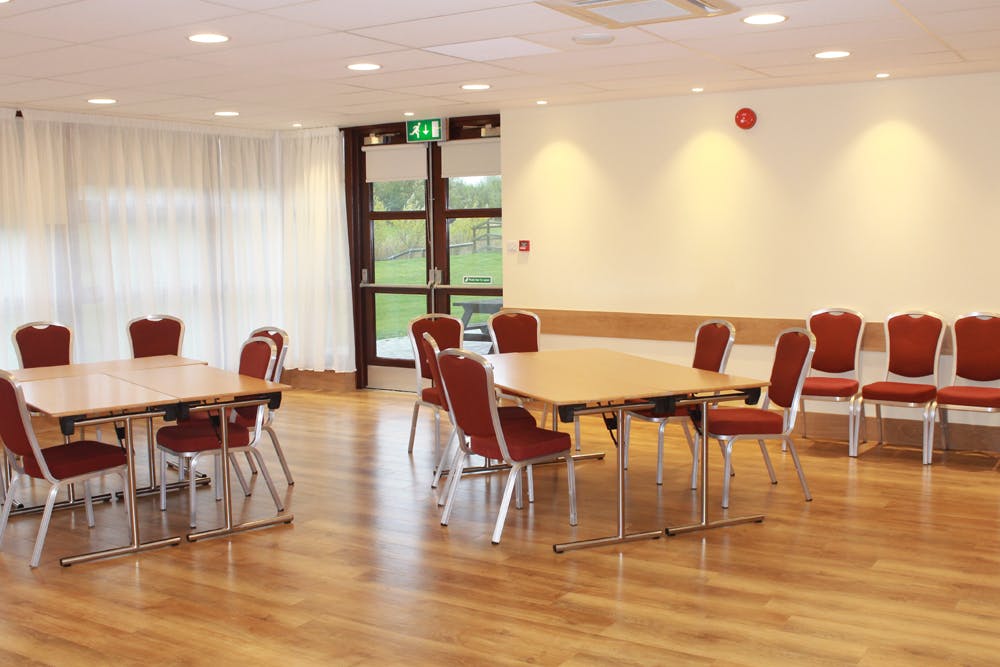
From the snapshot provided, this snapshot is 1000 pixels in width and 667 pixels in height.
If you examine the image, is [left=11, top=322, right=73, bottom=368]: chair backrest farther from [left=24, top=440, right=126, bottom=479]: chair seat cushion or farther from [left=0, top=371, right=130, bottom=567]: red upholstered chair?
[left=24, top=440, right=126, bottom=479]: chair seat cushion

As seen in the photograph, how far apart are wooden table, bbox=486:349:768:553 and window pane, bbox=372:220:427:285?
156 inches

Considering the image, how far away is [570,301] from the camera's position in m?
8.65

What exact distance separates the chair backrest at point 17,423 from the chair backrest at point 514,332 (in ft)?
11.2

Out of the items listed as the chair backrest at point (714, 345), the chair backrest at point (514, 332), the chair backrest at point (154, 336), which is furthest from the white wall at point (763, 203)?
the chair backrest at point (154, 336)

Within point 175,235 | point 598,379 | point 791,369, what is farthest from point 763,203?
Result: point 175,235

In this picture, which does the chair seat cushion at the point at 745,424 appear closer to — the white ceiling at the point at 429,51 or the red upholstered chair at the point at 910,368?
the red upholstered chair at the point at 910,368

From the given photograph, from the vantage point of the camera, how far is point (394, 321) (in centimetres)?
1009

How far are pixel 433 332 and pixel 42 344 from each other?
2673mm

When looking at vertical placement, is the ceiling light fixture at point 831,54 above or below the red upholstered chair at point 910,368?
above

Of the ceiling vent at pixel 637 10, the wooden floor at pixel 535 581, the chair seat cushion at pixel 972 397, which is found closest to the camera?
the wooden floor at pixel 535 581

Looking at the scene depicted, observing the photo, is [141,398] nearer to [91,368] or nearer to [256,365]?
[256,365]

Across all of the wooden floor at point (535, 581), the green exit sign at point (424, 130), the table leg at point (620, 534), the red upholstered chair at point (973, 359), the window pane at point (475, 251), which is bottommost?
the wooden floor at point (535, 581)

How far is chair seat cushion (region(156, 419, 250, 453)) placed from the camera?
5.35m

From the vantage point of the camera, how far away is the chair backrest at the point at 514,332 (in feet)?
24.1
